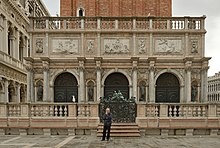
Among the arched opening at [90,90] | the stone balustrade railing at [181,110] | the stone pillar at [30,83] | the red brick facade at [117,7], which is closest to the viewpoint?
the stone balustrade railing at [181,110]

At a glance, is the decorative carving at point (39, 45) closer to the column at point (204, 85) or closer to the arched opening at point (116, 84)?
the arched opening at point (116, 84)

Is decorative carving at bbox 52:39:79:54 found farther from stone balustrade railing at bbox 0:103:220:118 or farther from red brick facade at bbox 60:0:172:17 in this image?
stone balustrade railing at bbox 0:103:220:118

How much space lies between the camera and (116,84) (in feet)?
68.9

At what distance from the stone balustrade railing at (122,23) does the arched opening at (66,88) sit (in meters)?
3.97

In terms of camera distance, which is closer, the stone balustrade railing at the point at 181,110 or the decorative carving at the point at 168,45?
the stone balustrade railing at the point at 181,110

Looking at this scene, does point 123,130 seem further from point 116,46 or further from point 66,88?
point 116,46

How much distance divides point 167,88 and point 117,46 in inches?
209

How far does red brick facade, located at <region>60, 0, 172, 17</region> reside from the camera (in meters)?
26.3

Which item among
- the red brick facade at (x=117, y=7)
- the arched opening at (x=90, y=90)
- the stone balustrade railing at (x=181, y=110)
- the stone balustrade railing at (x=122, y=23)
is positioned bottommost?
the stone balustrade railing at (x=181, y=110)

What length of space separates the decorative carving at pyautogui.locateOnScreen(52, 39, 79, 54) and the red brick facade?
644 centimetres

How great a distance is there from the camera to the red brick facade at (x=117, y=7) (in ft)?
86.3

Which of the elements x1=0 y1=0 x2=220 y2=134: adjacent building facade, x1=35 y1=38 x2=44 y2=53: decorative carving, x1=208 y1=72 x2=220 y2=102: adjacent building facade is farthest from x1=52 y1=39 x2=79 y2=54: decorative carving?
x1=208 y1=72 x2=220 y2=102: adjacent building facade

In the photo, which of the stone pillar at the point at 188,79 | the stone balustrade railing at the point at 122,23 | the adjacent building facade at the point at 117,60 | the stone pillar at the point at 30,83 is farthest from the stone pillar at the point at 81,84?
the stone pillar at the point at 188,79

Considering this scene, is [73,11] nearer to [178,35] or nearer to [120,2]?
[120,2]
